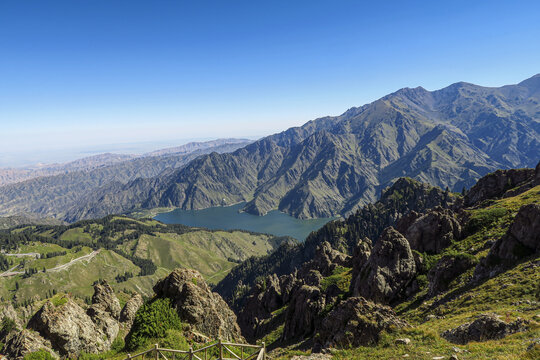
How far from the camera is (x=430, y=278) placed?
44906mm

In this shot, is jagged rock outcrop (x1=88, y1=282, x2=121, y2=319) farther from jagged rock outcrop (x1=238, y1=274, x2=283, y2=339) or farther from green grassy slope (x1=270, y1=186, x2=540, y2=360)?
green grassy slope (x1=270, y1=186, x2=540, y2=360)

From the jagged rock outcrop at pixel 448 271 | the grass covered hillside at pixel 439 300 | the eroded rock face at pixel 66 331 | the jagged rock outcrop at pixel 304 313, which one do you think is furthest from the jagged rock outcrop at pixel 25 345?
the jagged rock outcrop at pixel 448 271

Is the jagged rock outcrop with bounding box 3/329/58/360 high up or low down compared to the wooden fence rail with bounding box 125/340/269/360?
down

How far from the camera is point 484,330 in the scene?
894 inches

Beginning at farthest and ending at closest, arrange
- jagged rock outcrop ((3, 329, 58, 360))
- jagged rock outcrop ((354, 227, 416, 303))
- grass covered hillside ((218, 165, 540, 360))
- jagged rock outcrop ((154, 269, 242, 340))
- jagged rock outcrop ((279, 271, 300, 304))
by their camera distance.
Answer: jagged rock outcrop ((279, 271, 300, 304)) → jagged rock outcrop ((354, 227, 416, 303)) → jagged rock outcrop ((3, 329, 58, 360)) → jagged rock outcrop ((154, 269, 242, 340)) → grass covered hillside ((218, 165, 540, 360))

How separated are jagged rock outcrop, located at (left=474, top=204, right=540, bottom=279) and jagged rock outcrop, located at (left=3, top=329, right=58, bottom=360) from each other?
67705 mm

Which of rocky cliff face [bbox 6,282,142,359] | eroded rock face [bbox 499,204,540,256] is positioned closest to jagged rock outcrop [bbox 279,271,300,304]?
rocky cliff face [bbox 6,282,142,359]

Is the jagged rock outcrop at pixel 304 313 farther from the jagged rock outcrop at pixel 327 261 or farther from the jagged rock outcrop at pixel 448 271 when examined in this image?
the jagged rock outcrop at pixel 327 261

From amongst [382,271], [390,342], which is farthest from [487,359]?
[382,271]

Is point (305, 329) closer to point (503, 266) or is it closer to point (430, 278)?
point (430, 278)

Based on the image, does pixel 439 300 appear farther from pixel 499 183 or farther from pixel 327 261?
pixel 499 183

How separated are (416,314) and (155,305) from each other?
124 feet

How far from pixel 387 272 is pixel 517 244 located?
2075 centimetres

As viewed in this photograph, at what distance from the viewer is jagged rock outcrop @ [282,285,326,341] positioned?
5784 cm
